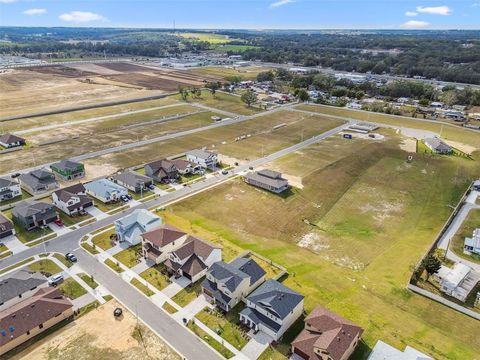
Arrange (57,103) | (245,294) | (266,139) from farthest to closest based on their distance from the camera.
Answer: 1. (57,103)
2. (266,139)
3. (245,294)

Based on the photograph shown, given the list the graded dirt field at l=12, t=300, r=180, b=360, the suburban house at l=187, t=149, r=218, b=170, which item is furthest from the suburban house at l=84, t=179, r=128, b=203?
the graded dirt field at l=12, t=300, r=180, b=360

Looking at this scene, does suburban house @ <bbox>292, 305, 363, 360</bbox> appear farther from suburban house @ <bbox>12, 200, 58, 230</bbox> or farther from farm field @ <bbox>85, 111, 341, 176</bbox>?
farm field @ <bbox>85, 111, 341, 176</bbox>

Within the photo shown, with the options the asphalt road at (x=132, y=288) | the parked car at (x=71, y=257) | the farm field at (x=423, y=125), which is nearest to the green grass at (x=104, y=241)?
the asphalt road at (x=132, y=288)

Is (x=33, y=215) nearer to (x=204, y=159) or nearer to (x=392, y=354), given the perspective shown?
(x=204, y=159)

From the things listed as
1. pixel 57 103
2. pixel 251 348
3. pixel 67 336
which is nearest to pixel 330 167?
pixel 251 348

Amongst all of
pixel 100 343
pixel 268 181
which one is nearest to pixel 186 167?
pixel 268 181

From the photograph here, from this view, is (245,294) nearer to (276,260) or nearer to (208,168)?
(276,260)
